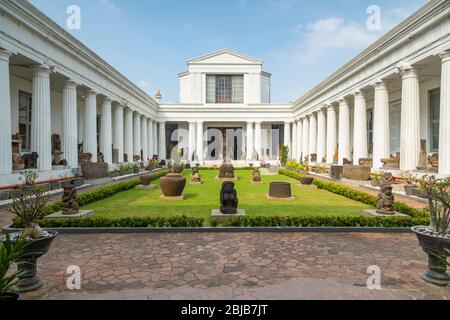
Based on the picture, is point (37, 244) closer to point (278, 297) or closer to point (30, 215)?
point (30, 215)

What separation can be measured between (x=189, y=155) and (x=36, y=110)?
28.2 meters

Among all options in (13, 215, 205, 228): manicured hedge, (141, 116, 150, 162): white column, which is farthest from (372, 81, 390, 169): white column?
(141, 116, 150, 162): white column

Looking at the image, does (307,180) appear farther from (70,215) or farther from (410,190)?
(70,215)

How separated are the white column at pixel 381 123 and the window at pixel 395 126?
640 cm

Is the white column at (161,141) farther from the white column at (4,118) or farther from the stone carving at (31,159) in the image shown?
the white column at (4,118)

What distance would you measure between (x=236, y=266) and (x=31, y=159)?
53.5ft

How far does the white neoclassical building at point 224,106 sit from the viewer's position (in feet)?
49.3

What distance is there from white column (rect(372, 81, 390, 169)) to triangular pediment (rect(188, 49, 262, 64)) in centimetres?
2746

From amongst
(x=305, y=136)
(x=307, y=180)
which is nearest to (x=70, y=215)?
(x=307, y=180)

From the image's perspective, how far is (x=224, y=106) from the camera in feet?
144

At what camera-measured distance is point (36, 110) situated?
16641 mm

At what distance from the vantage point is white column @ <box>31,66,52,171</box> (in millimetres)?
16641

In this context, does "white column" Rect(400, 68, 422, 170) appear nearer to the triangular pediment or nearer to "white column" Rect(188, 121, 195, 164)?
"white column" Rect(188, 121, 195, 164)
